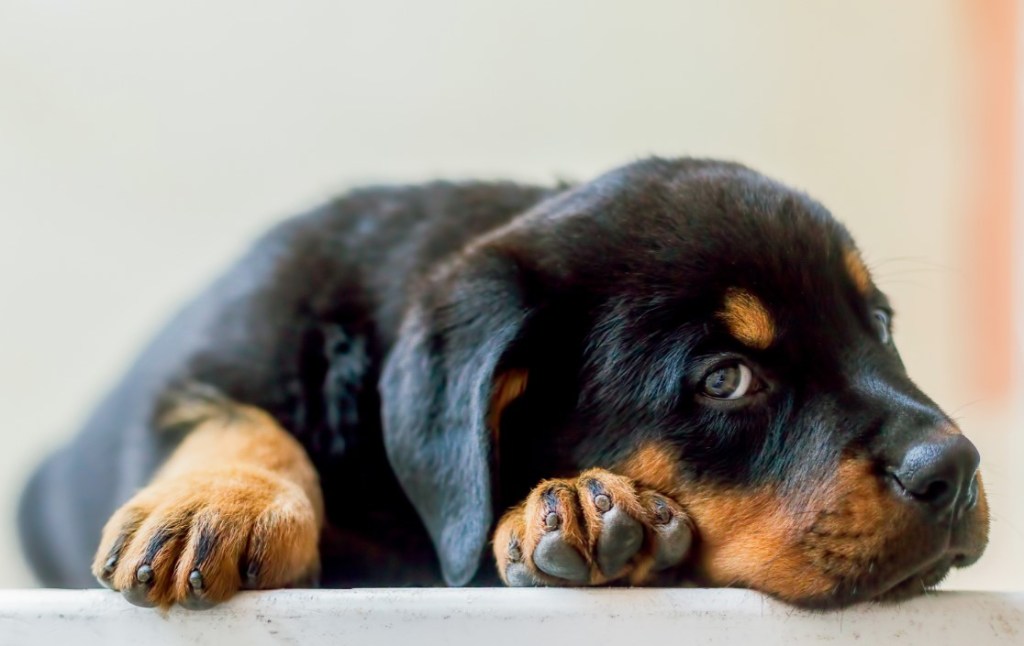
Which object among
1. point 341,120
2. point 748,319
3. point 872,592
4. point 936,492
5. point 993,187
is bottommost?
point 993,187

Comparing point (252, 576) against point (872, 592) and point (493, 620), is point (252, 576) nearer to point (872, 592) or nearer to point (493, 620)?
point (493, 620)

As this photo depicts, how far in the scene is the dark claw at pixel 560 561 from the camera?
60.4 inches

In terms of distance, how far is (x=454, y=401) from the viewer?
186 centimetres

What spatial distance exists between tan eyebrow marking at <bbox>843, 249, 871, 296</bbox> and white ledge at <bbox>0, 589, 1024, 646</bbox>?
75 cm

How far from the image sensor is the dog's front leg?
148 centimetres

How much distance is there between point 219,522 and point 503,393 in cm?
56

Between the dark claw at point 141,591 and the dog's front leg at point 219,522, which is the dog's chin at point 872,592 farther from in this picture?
the dark claw at point 141,591

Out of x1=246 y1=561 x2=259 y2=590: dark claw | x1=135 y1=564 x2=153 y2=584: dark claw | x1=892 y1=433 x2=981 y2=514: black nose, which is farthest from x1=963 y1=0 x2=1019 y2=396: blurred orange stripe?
x1=135 y1=564 x2=153 y2=584: dark claw

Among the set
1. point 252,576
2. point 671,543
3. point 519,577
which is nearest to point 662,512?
point 671,543

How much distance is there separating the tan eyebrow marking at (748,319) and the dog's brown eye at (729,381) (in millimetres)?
51

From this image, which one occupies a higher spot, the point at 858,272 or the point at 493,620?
the point at 858,272

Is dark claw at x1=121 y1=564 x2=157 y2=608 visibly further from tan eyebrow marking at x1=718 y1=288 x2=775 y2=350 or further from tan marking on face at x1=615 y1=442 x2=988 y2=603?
tan eyebrow marking at x1=718 y1=288 x2=775 y2=350

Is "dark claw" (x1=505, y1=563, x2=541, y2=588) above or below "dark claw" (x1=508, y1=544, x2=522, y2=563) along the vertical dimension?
below

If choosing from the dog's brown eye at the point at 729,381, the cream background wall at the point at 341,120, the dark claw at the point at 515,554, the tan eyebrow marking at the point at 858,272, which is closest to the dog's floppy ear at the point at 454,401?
the dark claw at the point at 515,554
